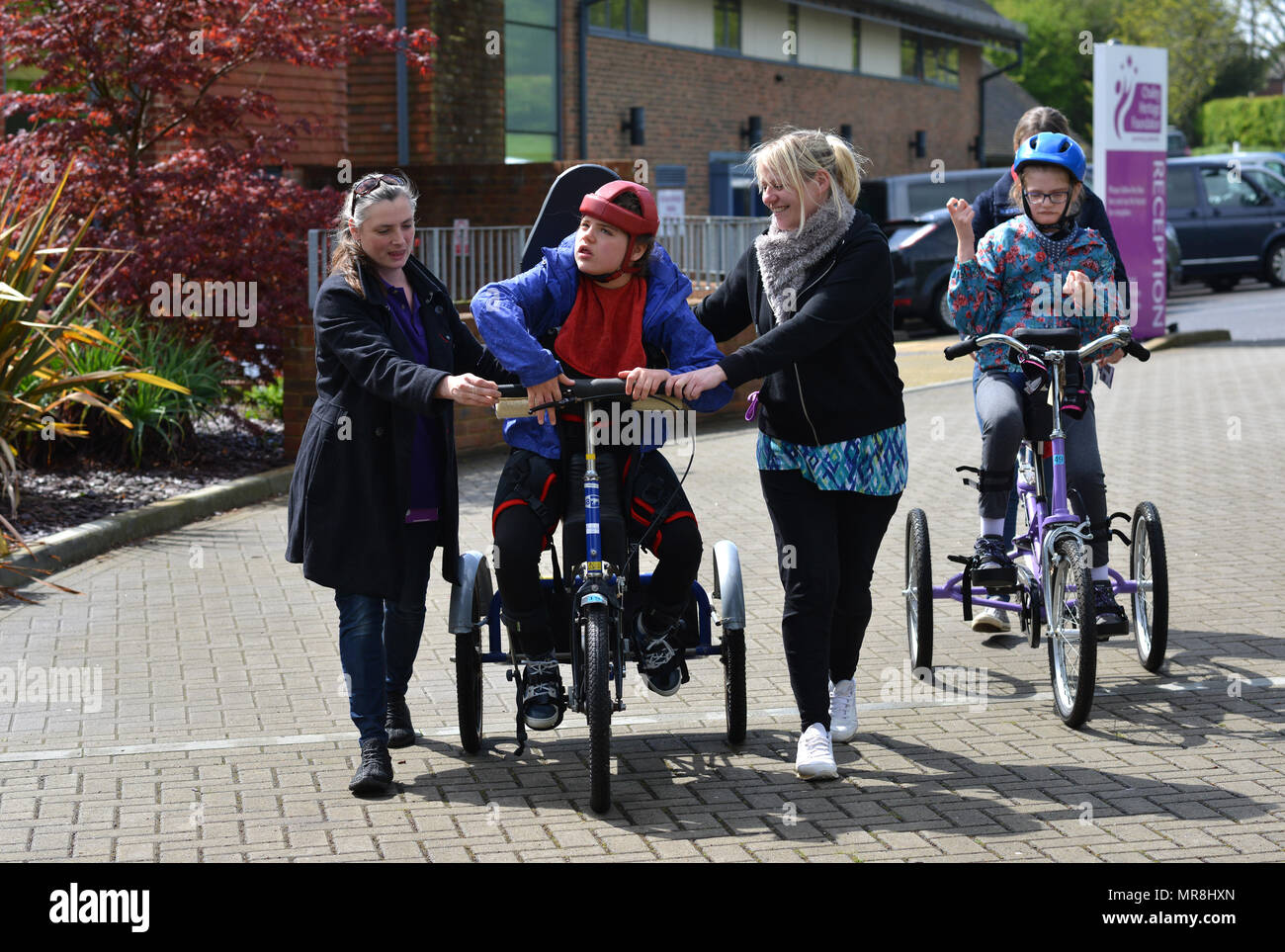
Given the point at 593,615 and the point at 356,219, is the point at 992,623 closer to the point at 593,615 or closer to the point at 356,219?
the point at 593,615

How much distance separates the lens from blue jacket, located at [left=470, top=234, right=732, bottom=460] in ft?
16.1

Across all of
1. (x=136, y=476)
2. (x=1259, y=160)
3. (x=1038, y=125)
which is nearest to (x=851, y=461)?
(x=1038, y=125)

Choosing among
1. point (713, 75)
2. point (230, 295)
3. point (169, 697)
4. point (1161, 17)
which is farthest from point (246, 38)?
point (1161, 17)

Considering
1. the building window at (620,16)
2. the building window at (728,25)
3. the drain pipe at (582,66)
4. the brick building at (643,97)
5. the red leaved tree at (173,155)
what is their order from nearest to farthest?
1. the red leaved tree at (173,155)
2. the brick building at (643,97)
3. the drain pipe at (582,66)
4. the building window at (620,16)
5. the building window at (728,25)

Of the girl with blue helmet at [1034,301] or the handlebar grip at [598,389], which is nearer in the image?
the handlebar grip at [598,389]

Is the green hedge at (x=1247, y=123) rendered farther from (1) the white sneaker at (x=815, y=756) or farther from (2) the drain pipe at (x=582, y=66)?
(1) the white sneaker at (x=815, y=756)

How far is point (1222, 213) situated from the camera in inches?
1019

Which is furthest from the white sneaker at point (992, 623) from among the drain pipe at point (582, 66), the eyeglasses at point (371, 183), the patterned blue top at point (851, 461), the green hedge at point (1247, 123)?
the green hedge at point (1247, 123)

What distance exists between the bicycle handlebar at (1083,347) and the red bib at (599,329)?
125cm

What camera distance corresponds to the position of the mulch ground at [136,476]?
30.9 ft

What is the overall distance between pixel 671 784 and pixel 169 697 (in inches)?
85.5

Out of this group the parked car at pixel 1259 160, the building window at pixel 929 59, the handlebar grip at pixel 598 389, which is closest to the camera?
the handlebar grip at pixel 598 389

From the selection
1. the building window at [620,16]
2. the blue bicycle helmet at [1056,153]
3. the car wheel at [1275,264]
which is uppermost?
the building window at [620,16]

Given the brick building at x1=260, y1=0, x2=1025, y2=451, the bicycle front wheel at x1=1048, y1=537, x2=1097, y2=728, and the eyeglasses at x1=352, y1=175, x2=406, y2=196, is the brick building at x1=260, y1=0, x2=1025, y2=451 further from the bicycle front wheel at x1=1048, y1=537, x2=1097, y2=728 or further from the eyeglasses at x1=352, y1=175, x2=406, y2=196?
the eyeglasses at x1=352, y1=175, x2=406, y2=196
